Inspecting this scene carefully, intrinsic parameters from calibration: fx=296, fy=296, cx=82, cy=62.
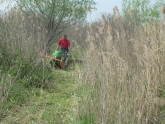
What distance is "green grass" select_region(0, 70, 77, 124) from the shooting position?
4496mm

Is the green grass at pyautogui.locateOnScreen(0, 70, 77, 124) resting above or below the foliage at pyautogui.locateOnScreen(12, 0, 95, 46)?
below

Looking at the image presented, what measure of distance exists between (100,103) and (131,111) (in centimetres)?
38

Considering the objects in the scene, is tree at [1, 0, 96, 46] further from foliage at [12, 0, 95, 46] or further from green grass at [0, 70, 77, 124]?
green grass at [0, 70, 77, 124]

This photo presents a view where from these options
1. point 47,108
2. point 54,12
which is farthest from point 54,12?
point 47,108

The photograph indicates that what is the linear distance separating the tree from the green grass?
32.4 ft

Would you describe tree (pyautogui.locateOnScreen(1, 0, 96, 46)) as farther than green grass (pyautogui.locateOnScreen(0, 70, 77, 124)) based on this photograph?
Yes

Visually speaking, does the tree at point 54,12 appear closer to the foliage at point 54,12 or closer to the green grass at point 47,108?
the foliage at point 54,12

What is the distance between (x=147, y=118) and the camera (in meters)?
3.35

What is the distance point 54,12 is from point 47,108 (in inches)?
470

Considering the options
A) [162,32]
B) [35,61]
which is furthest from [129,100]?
[35,61]

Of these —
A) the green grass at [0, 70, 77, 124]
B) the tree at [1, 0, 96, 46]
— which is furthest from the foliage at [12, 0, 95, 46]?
the green grass at [0, 70, 77, 124]

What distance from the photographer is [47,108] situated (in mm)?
5379

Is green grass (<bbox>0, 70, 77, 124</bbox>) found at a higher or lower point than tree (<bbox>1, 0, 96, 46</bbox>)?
lower

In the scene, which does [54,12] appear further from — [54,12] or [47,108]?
[47,108]
